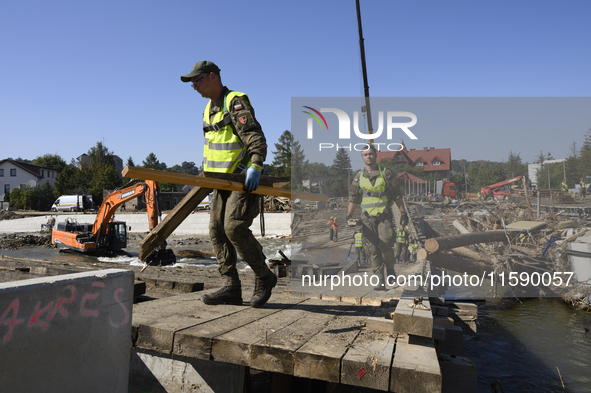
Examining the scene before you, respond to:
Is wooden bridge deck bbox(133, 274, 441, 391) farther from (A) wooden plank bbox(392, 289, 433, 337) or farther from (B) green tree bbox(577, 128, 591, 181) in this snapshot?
(B) green tree bbox(577, 128, 591, 181)

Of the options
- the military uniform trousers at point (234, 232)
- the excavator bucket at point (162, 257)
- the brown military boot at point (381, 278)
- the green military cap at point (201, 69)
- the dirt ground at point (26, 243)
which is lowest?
the dirt ground at point (26, 243)

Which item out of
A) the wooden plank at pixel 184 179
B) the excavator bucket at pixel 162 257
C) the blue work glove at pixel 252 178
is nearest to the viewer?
the wooden plank at pixel 184 179

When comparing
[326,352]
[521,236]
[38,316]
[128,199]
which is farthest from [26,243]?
[326,352]

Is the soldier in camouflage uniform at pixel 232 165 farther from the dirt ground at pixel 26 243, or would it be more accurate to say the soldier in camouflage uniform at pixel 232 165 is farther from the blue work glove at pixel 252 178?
the dirt ground at pixel 26 243

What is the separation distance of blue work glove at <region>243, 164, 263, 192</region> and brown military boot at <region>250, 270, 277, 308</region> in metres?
0.93

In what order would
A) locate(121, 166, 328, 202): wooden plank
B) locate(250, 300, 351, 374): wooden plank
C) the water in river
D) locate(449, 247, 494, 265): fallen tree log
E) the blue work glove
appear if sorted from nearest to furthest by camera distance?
locate(250, 300, 351, 374): wooden plank < locate(121, 166, 328, 202): wooden plank < the blue work glove < the water in river < locate(449, 247, 494, 265): fallen tree log

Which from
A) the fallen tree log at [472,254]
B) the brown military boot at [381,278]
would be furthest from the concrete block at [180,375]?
the fallen tree log at [472,254]

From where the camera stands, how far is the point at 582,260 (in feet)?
22.9

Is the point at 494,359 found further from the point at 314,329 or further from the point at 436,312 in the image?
the point at 314,329

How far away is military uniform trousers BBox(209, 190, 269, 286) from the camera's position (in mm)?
3209

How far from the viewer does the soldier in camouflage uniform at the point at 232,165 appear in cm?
320

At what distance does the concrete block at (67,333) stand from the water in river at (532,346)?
421 centimetres

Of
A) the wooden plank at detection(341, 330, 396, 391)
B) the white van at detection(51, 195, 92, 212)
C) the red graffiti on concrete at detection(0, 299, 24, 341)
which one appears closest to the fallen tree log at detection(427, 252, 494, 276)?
the wooden plank at detection(341, 330, 396, 391)

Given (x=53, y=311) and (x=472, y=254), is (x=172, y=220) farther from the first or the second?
(x=472, y=254)
